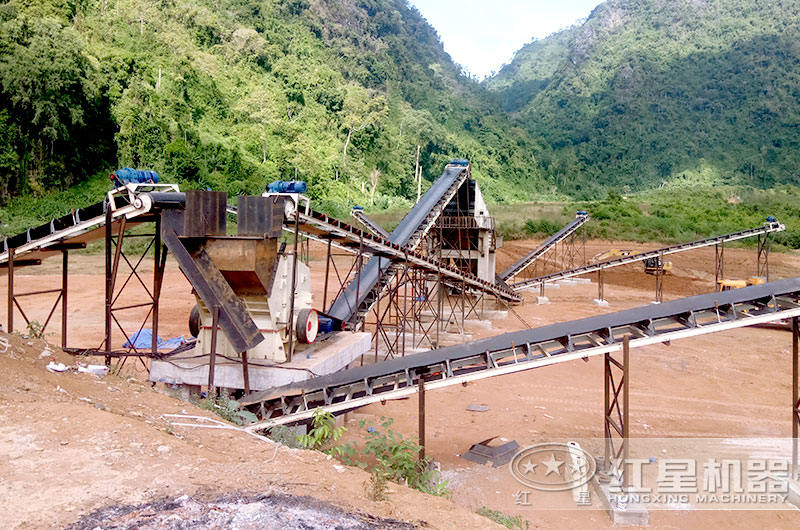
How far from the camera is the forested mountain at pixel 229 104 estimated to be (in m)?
39.7

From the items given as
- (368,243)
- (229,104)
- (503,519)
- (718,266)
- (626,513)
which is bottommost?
(626,513)

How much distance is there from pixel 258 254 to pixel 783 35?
340ft

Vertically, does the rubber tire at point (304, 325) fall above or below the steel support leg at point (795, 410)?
above

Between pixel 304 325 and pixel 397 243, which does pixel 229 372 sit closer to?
pixel 304 325

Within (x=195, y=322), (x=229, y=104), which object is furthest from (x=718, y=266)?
(x=229, y=104)

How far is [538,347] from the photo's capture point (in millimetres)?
11250

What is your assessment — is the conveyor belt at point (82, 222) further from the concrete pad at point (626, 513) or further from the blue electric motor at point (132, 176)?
the concrete pad at point (626, 513)

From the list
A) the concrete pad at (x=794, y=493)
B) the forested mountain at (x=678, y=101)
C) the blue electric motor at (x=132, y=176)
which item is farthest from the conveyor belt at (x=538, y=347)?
the forested mountain at (x=678, y=101)

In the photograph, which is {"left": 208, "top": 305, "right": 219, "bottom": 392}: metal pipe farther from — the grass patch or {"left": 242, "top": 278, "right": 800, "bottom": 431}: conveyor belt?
the grass patch

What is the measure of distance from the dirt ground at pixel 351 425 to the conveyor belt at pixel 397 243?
2908 mm

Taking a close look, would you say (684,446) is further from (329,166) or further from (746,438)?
(329,166)

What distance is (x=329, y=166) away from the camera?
55938mm

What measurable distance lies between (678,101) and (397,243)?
3242 inches

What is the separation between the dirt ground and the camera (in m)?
5.71
